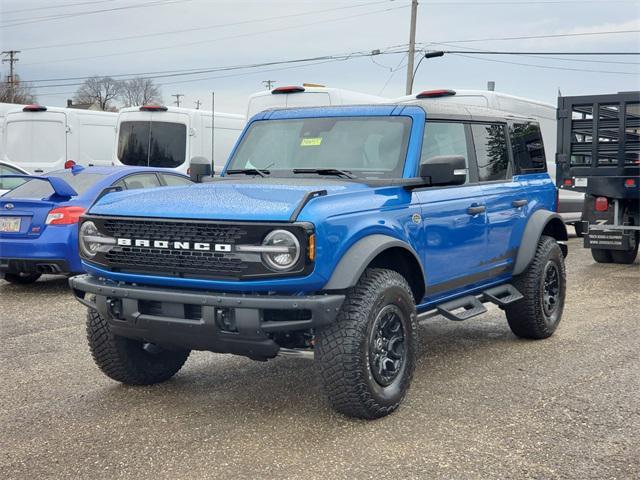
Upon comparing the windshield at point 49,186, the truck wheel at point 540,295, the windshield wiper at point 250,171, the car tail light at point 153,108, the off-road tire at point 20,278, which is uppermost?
the car tail light at point 153,108

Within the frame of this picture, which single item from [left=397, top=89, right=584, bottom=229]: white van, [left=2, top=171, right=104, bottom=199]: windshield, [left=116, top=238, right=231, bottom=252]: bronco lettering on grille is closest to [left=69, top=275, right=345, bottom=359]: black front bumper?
[left=116, top=238, right=231, bottom=252]: bronco lettering on grille

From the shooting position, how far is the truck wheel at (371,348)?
4508 millimetres

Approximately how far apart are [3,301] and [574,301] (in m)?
6.52

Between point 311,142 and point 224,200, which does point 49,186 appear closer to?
point 311,142

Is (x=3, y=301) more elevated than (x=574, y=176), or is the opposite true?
(x=574, y=176)

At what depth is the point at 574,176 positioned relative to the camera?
1273 centimetres

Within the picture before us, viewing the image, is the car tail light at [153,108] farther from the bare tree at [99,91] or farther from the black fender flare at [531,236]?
the bare tree at [99,91]

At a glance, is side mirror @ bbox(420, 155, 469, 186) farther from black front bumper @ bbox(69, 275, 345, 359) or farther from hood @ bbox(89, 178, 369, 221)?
black front bumper @ bbox(69, 275, 345, 359)

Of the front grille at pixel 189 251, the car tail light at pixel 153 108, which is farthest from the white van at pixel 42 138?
the front grille at pixel 189 251

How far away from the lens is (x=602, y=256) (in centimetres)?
1298

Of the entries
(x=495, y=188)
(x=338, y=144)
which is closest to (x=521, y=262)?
(x=495, y=188)

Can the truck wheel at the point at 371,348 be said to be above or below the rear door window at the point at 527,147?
below

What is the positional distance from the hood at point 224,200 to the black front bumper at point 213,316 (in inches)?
17.5

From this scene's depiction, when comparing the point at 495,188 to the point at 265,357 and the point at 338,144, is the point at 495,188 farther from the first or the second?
the point at 265,357
